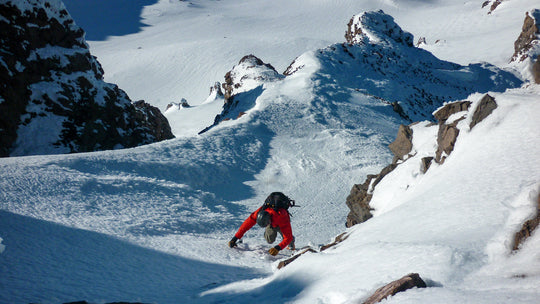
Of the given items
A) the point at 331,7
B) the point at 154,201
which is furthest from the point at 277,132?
the point at 331,7

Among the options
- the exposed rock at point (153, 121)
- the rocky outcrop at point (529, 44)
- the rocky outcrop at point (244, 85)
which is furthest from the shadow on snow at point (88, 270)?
the rocky outcrop at point (529, 44)

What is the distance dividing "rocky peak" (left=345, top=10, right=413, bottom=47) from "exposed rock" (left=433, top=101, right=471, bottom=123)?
737 inches

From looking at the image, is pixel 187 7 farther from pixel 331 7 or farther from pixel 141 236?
pixel 141 236

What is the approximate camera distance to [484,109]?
5980 millimetres

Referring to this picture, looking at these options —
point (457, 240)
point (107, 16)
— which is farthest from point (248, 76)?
point (107, 16)

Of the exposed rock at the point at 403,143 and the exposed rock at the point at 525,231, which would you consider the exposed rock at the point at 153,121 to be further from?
the exposed rock at the point at 525,231

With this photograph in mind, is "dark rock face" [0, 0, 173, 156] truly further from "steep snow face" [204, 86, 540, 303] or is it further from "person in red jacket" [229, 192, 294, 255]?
"steep snow face" [204, 86, 540, 303]

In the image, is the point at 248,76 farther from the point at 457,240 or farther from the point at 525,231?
the point at 525,231

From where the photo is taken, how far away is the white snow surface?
11.7ft

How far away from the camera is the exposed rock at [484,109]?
5.95 m

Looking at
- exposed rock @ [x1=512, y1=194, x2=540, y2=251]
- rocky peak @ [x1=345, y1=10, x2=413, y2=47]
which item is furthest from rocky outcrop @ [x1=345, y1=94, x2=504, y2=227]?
rocky peak @ [x1=345, y1=10, x2=413, y2=47]

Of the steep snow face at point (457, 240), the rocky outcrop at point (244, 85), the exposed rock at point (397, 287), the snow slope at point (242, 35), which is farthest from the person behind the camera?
the snow slope at point (242, 35)

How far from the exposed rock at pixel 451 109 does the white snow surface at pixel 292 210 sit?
1.01 feet

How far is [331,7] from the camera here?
7050 centimetres
